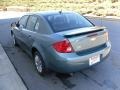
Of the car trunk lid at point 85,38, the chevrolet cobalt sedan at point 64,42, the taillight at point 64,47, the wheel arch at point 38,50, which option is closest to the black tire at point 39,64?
the chevrolet cobalt sedan at point 64,42

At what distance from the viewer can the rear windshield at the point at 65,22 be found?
196 inches

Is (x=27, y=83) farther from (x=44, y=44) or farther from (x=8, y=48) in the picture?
(x=8, y=48)

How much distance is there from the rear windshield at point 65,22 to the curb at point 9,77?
1.53m

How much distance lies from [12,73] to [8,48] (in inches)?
105

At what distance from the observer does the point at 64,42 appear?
14.0ft

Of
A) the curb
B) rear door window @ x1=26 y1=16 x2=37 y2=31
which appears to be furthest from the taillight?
rear door window @ x1=26 y1=16 x2=37 y2=31

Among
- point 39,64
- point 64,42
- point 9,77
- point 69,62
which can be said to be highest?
point 64,42

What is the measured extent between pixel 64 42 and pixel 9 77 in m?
1.93

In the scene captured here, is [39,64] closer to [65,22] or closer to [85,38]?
[65,22]

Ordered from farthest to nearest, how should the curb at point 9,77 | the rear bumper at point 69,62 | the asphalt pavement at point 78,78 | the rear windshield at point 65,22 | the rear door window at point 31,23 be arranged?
the rear door window at point 31,23 → the rear windshield at point 65,22 → the curb at point 9,77 → the asphalt pavement at point 78,78 → the rear bumper at point 69,62

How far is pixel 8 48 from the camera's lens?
7992mm

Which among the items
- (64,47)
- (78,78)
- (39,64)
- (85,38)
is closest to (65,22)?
(85,38)

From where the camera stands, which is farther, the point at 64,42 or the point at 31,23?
the point at 31,23

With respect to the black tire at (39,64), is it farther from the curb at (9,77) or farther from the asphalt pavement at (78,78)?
the curb at (9,77)
